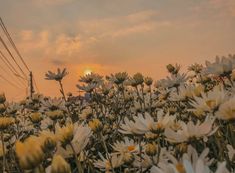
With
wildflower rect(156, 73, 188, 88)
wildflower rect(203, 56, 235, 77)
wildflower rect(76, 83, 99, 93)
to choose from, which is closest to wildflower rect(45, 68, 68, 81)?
wildflower rect(76, 83, 99, 93)

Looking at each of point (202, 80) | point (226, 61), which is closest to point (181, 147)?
point (226, 61)

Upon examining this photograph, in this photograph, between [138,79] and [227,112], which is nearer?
[227,112]

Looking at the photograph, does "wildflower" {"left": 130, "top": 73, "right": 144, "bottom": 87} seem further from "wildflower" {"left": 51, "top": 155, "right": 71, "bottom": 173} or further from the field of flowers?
"wildflower" {"left": 51, "top": 155, "right": 71, "bottom": 173}

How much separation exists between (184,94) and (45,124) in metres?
1.68

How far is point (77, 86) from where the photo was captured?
18.4 ft

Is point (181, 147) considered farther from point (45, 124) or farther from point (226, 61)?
point (45, 124)

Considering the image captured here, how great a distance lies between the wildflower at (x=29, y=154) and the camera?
1.27 meters

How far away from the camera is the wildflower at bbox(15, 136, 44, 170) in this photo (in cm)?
127

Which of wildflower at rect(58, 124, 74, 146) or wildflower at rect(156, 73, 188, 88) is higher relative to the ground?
wildflower at rect(156, 73, 188, 88)

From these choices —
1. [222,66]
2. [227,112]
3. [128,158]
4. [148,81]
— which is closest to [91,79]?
[148,81]

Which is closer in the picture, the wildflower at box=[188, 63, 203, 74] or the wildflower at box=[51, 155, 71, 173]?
the wildflower at box=[51, 155, 71, 173]

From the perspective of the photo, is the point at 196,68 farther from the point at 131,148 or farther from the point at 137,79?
the point at 131,148

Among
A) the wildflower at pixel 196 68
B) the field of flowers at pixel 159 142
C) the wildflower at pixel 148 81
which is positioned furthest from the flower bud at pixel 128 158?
the wildflower at pixel 196 68

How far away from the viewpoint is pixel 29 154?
129 cm
